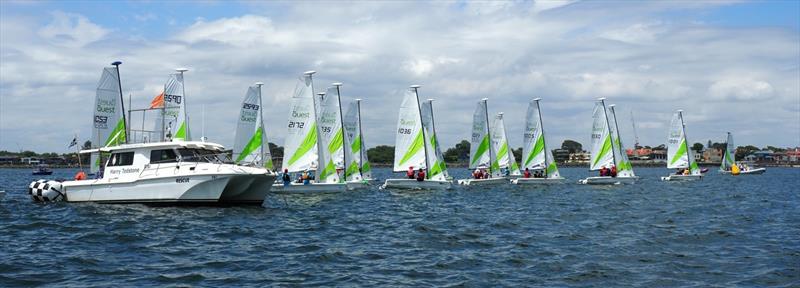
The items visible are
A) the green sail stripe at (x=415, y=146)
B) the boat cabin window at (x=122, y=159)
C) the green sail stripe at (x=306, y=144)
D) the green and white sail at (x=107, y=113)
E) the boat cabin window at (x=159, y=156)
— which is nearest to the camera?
the boat cabin window at (x=159, y=156)

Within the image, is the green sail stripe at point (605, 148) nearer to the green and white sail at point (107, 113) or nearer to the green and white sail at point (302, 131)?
the green and white sail at point (302, 131)

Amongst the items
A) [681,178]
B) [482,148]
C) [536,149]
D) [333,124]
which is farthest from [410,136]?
[681,178]

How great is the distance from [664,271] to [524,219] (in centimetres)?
1264

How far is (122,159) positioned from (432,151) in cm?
2466

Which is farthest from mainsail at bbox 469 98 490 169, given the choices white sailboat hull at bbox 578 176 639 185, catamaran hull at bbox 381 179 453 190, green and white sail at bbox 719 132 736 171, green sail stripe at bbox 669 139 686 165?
green and white sail at bbox 719 132 736 171

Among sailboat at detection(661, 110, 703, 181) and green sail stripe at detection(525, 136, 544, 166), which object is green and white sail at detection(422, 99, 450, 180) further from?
sailboat at detection(661, 110, 703, 181)

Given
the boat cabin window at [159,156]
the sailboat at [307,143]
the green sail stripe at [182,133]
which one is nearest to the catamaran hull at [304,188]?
the sailboat at [307,143]

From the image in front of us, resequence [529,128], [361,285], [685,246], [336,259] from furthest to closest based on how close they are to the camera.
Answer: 1. [529,128]
2. [685,246]
3. [336,259]
4. [361,285]

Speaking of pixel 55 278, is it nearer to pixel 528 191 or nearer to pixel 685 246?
pixel 685 246

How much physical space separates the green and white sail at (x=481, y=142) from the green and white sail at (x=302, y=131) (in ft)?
71.6

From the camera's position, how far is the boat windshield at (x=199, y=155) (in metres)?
31.9

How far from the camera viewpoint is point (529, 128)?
66.4m

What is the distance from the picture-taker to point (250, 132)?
149ft

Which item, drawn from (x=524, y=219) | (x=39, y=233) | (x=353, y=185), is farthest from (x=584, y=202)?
(x=39, y=233)
